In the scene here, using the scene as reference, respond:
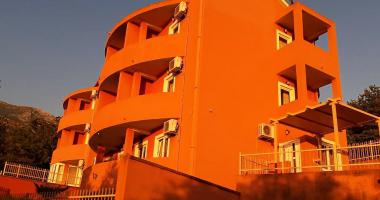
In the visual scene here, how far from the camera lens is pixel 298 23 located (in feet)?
63.5

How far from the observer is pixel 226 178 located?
52.6 ft

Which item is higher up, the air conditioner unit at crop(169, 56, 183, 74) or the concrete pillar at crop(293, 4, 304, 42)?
the concrete pillar at crop(293, 4, 304, 42)

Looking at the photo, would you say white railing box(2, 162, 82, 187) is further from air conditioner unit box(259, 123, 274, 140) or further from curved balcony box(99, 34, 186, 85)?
air conditioner unit box(259, 123, 274, 140)

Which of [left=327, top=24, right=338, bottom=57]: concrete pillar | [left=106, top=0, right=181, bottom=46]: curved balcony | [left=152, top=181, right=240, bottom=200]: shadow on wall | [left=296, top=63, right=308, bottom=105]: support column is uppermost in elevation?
[left=106, top=0, right=181, bottom=46]: curved balcony

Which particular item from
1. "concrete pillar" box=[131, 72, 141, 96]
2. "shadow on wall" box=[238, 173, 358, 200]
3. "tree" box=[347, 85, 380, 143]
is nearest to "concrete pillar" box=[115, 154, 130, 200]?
"shadow on wall" box=[238, 173, 358, 200]

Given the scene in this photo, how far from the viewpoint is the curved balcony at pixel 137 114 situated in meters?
17.6

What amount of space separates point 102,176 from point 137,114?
317 cm

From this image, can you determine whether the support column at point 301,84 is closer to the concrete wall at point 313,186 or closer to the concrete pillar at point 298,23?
the concrete pillar at point 298,23

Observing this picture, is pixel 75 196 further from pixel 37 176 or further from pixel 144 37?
pixel 37 176

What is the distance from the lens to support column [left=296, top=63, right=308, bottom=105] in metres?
17.6

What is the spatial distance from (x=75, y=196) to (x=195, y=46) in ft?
29.0

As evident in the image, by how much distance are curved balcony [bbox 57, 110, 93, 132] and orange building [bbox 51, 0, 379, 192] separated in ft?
31.5

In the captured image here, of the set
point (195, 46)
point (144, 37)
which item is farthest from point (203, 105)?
point (144, 37)

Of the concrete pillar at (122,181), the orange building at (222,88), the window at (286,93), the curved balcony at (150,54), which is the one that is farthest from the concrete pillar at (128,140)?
the concrete pillar at (122,181)
